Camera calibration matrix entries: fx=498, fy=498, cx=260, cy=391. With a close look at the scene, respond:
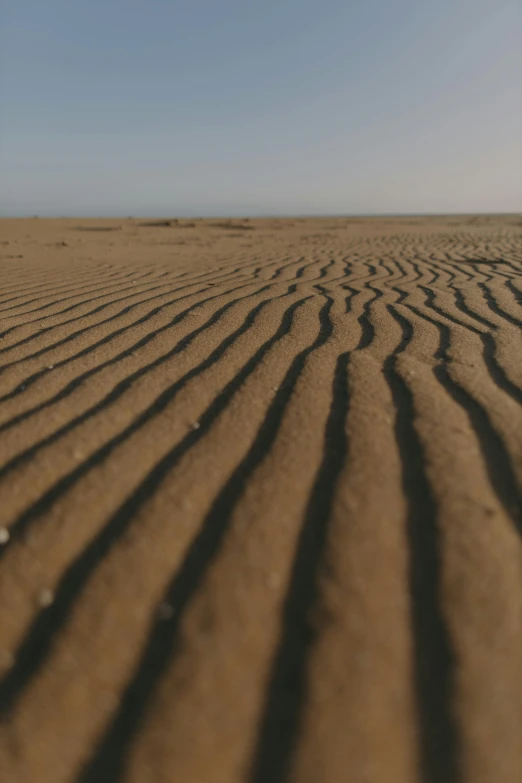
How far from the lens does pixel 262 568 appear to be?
1.00 meters

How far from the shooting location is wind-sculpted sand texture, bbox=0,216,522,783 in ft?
2.46

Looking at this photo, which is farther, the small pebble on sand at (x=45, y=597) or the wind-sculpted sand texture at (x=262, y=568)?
the small pebble on sand at (x=45, y=597)

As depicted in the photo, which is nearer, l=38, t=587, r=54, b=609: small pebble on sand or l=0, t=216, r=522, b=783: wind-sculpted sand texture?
l=0, t=216, r=522, b=783: wind-sculpted sand texture

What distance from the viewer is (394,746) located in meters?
0.73

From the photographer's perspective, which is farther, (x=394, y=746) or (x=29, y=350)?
(x=29, y=350)

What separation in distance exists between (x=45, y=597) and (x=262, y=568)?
0.43 metres

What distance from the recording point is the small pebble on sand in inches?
→ 37.9

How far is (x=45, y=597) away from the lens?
0.98 m

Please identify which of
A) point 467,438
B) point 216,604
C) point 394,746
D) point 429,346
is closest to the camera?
point 394,746

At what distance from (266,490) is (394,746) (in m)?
0.58

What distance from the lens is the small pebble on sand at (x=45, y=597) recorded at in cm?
96

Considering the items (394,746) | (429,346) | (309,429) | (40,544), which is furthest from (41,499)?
(429,346)

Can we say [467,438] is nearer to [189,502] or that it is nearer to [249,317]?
[189,502]

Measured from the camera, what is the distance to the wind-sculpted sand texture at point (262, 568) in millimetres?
749
